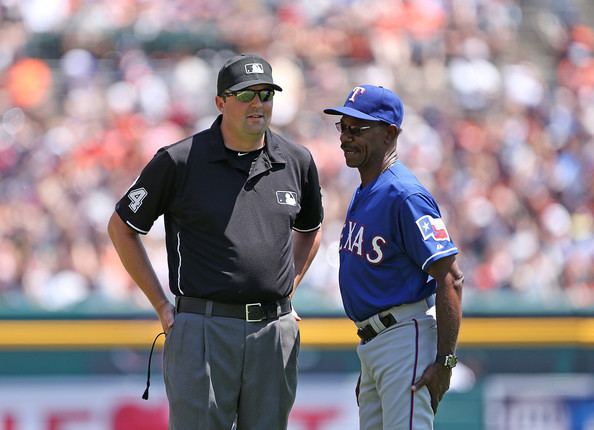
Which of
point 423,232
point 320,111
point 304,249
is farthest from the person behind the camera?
point 320,111

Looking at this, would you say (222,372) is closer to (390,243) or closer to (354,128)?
(390,243)

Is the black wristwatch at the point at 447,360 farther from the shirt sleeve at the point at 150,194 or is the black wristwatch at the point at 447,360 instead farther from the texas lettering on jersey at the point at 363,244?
the shirt sleeve at the point at 150,194

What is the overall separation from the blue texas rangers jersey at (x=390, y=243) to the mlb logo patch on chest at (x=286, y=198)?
0.79 ft

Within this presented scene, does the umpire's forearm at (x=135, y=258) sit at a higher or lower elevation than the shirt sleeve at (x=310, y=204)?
lower

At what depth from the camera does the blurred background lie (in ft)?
22.4

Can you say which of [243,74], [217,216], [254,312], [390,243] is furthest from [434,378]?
[243,74]

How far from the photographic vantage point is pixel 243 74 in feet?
14.3

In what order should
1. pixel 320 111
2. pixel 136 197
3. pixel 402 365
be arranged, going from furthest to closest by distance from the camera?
1. pixel 320 111
2. pixel 136 197
3. pixel 402 365

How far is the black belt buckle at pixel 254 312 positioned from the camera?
172 inches

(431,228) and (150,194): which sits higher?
(150,194)

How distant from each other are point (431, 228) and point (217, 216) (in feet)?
2.74

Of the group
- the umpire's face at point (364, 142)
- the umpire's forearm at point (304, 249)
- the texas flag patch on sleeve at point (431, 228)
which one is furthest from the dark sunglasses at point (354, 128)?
the umpire's forearm at point (304, 249)

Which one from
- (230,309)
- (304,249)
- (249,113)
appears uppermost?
(249,113)

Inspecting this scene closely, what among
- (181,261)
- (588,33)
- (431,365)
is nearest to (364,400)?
(431,365)
